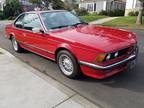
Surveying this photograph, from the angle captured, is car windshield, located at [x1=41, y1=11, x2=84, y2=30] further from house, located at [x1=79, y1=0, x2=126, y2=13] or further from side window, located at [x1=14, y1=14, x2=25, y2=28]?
house, located at [x1=79, y1=0, x2=126, y2=13]

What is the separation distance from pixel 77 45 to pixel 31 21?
2163 mm

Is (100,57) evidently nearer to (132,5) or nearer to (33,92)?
(33,92)

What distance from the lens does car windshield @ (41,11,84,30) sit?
4579 millimetres

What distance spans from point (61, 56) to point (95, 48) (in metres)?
1.09

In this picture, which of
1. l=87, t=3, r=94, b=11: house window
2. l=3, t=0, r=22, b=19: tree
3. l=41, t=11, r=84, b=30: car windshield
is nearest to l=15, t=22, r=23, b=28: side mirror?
l=41, t=11, r=84, b=30: car windshield

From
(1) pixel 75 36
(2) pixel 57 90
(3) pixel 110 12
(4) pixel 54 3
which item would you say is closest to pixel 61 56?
(1) pixel 75 36

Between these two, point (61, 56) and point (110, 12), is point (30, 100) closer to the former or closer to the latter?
point (61, 56)

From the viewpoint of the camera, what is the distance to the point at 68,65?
409cm

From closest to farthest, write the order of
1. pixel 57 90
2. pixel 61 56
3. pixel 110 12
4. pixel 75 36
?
pixel 57 90 < pixel 75 36 < pixel 61 56 < pixel 110 12

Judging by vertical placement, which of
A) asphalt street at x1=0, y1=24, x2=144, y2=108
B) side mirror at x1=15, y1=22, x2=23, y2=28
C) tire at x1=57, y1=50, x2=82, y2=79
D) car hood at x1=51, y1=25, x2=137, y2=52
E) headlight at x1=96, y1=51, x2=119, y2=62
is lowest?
asphalt street at x1=0, y1=24, x2=144, y2=108

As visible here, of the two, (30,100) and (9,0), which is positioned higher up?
(9,0)

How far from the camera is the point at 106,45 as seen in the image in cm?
334

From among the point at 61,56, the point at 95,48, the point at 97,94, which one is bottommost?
the point at 97,94

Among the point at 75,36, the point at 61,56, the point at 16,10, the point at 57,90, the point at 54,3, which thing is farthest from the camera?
the point at 16,10
